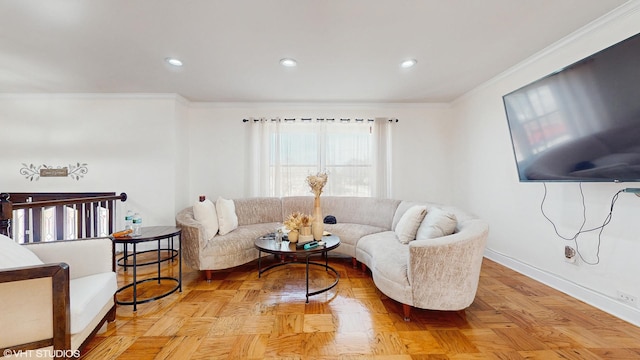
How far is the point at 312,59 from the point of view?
8.65 feet

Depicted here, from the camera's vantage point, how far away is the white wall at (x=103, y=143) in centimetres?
369

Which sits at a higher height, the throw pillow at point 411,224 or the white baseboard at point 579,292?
→ the throw pillow at point 411,224

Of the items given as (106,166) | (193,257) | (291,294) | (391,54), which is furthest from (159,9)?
(106,166)

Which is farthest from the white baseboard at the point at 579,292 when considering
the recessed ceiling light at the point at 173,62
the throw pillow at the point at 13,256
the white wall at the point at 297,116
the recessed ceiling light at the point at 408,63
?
the recessed ceiling light at the point at 173,62

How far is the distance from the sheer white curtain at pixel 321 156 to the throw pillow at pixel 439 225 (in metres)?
1.66

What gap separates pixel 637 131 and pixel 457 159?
2.45 m

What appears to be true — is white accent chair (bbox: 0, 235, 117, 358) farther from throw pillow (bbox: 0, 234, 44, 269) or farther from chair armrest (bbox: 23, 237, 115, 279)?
chair armrest (bbox: 23, 237, 115, 279)

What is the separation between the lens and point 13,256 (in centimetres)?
144

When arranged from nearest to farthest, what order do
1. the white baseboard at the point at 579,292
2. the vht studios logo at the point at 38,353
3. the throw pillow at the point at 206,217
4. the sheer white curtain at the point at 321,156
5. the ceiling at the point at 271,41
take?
the vht studios logo at the point at 38,353 → the ceiling at the point at 271,41 → the white baseboard at the point at 579,292 → the throw pillow at the point at 206,217 → the sheer white curtain at the point at 321,156

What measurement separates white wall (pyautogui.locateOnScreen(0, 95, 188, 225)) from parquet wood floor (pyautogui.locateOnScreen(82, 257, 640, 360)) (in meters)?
1.99

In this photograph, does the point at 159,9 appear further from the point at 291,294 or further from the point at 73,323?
the point at 291,294

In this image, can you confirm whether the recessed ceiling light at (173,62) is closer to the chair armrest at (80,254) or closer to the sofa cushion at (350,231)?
the chair armrest at (80,254)

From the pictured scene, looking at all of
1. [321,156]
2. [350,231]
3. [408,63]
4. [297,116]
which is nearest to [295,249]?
[350,231]

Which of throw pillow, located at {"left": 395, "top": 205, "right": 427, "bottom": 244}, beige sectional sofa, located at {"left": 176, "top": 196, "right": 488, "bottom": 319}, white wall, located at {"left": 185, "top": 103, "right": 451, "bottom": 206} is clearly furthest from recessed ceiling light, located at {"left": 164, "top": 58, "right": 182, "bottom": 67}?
throw pillow, located at {"left": 395, "top": 205, "right": 427, "bottom": 244}
